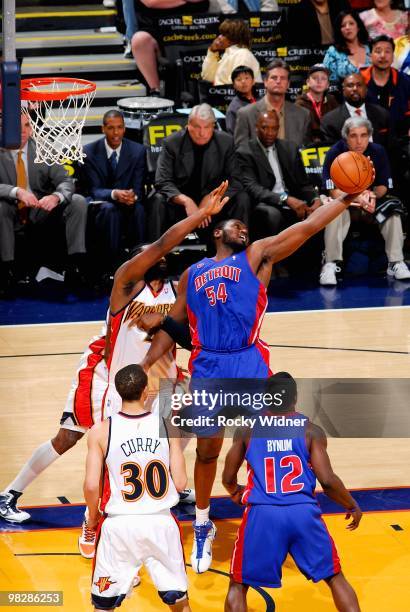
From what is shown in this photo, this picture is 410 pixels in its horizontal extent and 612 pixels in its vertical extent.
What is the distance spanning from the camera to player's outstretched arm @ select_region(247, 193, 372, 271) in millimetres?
6305

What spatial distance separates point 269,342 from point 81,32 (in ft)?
26.3

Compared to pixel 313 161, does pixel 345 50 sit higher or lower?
higher

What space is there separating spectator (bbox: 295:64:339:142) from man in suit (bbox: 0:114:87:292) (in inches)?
122

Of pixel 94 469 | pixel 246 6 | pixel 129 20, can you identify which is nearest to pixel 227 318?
pixel 94 469

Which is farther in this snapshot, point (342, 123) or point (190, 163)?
point (342, 123)

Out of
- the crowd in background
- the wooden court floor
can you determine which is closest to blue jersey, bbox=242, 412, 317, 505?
the wooden court floor

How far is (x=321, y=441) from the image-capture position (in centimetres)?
544

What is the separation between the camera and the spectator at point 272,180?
1193 centimetres

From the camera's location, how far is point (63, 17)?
1653 centimetres

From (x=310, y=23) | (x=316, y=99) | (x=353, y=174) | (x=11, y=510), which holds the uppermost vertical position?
(x=310, y=23)

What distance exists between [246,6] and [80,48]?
2.44 m


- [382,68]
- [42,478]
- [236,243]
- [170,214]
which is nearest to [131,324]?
[236,243]

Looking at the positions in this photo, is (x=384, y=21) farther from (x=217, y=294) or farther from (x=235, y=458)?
(x=235, y=458)

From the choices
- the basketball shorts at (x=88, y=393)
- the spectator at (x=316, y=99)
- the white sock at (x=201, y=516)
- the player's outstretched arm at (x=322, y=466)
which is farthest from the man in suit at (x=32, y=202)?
the player's outstretched arm at (x=322, y=466)
